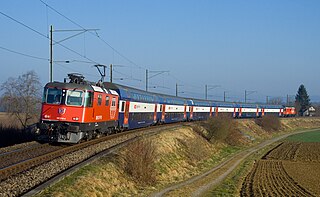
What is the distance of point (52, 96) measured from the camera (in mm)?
23672

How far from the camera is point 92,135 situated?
26547 mm

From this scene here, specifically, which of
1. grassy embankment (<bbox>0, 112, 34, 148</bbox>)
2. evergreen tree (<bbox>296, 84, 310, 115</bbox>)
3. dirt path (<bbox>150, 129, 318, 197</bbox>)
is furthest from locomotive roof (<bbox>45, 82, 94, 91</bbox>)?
evergreen tree (<bbox>296, 84, 310, 115</bbox>)

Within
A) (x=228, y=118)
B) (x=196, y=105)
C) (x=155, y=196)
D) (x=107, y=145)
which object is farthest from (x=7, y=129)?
(x=196, y=105)

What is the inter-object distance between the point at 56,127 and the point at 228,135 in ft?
124

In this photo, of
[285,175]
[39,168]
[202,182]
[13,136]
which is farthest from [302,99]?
[39,168]

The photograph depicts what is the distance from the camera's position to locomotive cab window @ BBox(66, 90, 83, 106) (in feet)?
77.2

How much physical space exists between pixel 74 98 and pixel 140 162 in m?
5.73

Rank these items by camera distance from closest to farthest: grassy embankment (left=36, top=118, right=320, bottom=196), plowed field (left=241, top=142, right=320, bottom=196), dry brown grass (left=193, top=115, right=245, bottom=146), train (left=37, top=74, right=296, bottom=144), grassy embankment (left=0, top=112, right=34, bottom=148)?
grassy embankment (left=36, top=118, right=320, bottom=196), train (left=37, top=74, right=296, bottom=144), plowed field (left=241, top=142, right=320, bottom=196), grassy embankment (left=0, top=112, right=34, bottom=148), dry brown grass (left=193, top=115, right=245, bottom=146)

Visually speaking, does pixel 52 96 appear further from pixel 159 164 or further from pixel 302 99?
pixel 302 99

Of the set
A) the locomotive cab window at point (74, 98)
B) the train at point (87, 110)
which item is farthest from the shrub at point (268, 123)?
the locomotive cab window at point (74, 98)

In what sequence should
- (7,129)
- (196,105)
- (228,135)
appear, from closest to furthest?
(7,129), (228,135), (196,105)

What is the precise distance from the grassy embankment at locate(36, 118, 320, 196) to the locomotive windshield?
191 inches

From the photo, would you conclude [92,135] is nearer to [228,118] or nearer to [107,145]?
[107,145]

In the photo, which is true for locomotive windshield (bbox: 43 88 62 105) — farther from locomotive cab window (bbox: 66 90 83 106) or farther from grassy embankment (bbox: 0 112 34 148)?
grassy embankment (bbox: 0 112 34 148)
